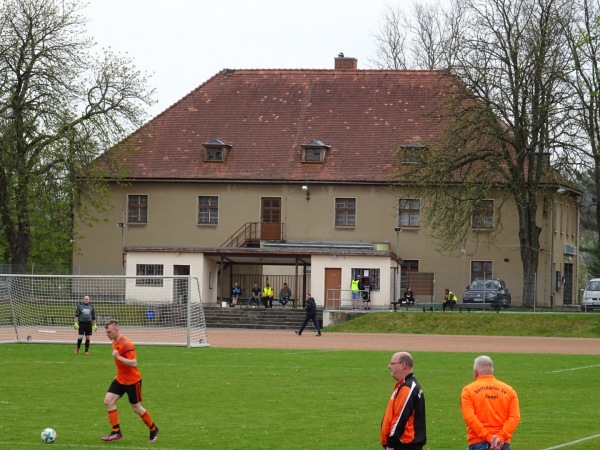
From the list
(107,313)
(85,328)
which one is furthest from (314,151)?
(85,328)

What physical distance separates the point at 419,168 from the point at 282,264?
9.98 metres

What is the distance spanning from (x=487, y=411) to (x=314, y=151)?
56.6 m

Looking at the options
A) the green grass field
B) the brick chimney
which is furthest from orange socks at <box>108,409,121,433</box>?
the brick chimney

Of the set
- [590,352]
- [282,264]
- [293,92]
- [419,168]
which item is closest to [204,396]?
[590,352]

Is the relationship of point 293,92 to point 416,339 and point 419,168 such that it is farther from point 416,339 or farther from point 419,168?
point 416,339

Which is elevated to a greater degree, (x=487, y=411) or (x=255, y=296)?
(x=255, y=296)

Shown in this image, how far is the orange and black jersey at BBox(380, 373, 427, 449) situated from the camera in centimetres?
1073

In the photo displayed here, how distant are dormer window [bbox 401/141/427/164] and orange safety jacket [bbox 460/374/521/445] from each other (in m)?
47.7

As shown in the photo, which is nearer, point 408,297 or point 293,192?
point 408,297

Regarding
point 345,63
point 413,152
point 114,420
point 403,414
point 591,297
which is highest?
point 345,63

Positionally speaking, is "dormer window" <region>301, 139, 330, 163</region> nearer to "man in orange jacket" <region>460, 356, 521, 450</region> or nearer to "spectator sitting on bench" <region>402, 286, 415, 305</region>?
"spectator sitting on bench" <region>402, 286, 415, 305</region>

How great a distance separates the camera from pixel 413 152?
63188mm

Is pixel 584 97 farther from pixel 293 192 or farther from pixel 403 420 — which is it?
pixel 403 420

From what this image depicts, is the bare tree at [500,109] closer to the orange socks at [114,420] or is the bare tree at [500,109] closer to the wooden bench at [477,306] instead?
the wooden bench at [477,306]
